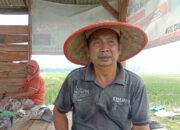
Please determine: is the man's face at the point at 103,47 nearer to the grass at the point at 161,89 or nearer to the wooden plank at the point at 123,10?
the wooden plank at the point at 123,10

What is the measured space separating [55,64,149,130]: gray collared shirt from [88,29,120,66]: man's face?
4.1 inches

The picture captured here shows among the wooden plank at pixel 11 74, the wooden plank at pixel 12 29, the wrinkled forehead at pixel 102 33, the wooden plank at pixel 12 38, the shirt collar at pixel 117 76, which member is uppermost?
the wooden plank at pixel 12 29

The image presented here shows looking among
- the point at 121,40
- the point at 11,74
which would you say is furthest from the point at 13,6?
the point at 121,40

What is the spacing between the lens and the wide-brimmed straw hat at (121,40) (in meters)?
1.58

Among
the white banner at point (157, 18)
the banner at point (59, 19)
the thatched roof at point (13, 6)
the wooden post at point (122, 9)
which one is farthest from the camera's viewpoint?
the thatched roof at point (13, 6)

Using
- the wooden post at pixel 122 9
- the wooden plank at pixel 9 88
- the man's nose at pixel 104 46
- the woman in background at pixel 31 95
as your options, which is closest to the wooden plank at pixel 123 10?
the wooden post at pixel 122 9

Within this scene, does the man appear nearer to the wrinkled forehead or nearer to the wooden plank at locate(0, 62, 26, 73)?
the wrinkled forehead

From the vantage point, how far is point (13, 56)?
5.92 meters

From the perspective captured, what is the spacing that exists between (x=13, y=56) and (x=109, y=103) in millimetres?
4622

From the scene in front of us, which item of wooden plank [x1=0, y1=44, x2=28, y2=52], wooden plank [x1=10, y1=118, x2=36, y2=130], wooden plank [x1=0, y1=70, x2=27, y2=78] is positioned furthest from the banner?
wooden plank [x1=10, y1=118, x2=36, y2=130]

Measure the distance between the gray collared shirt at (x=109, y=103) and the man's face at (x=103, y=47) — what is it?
4.1 inches

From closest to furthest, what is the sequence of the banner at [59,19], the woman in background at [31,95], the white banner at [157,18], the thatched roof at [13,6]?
the white banner at [157,18] < the woman in background at [31,95] < the banner at [59,19] < the thatched roof at [13,6]

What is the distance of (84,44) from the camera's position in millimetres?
1756

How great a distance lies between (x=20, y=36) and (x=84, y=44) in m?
4.32
